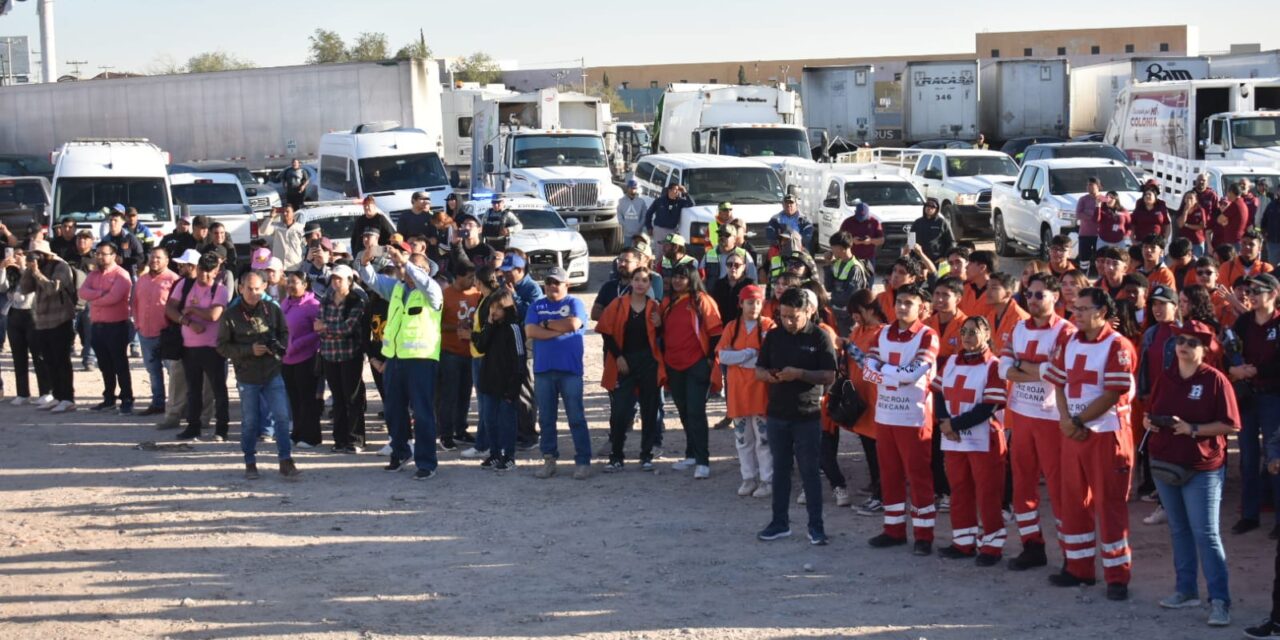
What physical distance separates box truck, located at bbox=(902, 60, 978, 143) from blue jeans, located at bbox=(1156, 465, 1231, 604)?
34.4m

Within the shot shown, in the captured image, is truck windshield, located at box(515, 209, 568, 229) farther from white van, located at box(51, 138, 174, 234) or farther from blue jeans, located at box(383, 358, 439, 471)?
blue jeans, located at box(383, 358, 439, 471)

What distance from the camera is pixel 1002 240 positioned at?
26.3 meters

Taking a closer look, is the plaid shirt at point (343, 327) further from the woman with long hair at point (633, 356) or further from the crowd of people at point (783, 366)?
the woman with long hair at point (633, 356)

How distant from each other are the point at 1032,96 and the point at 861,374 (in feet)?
112

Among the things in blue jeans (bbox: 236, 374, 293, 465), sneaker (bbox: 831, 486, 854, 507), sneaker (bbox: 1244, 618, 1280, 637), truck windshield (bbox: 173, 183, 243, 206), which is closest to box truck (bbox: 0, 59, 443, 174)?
truck windshield (bbox: 173, 183, 243, 206)

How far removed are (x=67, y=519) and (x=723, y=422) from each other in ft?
18.7

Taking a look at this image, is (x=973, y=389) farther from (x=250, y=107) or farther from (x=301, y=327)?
(x=250, y=107)

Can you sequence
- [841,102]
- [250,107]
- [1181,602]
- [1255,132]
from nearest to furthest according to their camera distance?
[1181,602], [1255,132], [250,107], [841,102]

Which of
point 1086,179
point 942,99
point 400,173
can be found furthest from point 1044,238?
point 942,99

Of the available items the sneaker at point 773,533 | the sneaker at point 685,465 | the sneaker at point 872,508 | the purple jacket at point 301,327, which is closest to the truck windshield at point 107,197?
the purple jacket at point 301,327

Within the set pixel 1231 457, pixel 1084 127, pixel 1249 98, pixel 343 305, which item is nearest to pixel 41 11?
pixel 1084 127

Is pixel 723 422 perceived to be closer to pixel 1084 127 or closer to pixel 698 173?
pixel 698 173

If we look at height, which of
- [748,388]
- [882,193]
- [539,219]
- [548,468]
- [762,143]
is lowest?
[548,468]

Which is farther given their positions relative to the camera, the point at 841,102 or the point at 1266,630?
the point at 841,102
